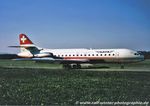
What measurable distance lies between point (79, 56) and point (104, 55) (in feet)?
14.8

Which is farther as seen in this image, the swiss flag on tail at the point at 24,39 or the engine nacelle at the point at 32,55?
the swiss flag on tail at the point at 24,39

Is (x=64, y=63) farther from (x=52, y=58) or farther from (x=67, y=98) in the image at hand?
(x=67, y=98)

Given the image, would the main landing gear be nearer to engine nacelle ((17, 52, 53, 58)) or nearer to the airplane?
the airplane

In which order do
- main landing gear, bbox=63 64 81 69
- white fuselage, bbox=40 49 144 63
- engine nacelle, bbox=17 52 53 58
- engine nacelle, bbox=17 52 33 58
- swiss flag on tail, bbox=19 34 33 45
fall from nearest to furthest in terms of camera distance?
white fuselage, bbox=40 49 144 63 → main landing gear, bbox=63 64 81 69 → engine nacelle, bbox=17 52 53 58 → engine nacelle, bbox=17 52 33 58 → swiss flag on tail, bbox=19 34 33 45

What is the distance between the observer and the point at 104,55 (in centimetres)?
4866

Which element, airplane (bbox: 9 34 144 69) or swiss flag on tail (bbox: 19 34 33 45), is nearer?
airplane (bbox: 9 34 144 69)

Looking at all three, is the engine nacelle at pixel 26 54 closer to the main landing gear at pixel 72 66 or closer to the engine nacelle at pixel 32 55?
the engine nacelle at pixel 32 55

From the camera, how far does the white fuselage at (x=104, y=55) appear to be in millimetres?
47594

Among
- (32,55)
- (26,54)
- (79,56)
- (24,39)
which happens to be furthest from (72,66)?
(24,39)

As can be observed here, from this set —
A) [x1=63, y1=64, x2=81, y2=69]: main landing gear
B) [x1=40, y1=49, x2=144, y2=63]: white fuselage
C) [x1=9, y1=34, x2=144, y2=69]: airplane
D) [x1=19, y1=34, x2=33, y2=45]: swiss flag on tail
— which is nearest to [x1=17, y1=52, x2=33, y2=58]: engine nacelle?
[x1=9, y1=34, x2=144, y2=69]: airplane

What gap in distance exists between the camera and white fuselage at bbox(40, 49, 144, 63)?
47.6m

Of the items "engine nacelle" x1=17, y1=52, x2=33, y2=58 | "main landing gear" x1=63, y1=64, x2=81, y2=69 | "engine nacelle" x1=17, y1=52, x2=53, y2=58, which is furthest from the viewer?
"engine nacelle" x1=17, y1=52, x2=33, y2=58

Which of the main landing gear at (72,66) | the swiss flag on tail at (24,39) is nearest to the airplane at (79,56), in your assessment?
the main landing gear at (72,66)

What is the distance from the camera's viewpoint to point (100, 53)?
49.2m
